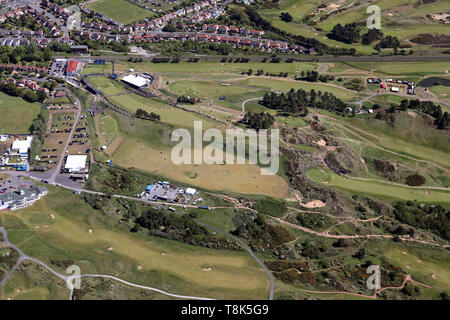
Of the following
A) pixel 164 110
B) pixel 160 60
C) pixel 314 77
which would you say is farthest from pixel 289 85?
pixel 160 60

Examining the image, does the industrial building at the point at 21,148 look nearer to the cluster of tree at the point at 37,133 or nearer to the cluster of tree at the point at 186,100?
the cluster of tree at the point at 37,133

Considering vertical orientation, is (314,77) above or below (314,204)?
above

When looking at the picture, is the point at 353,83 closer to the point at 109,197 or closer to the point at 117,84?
the point at 117,84

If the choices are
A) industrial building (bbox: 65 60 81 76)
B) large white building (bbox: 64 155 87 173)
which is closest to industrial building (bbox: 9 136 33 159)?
large white building (bbox: 64 155 87 173)

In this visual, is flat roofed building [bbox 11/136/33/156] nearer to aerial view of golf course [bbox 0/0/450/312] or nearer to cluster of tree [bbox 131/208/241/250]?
aerial view of golf course [bbox 0/0/450/312]

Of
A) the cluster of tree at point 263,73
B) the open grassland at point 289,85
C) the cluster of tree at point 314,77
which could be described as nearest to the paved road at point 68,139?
the open grassland at point 289,85

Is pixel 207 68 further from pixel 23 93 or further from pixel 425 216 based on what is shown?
pixel 425 216
